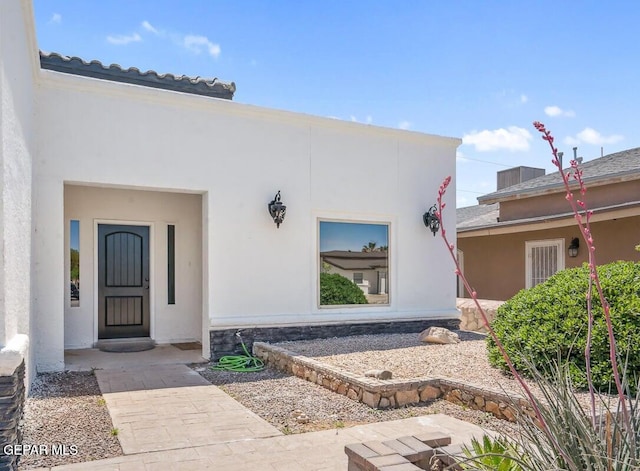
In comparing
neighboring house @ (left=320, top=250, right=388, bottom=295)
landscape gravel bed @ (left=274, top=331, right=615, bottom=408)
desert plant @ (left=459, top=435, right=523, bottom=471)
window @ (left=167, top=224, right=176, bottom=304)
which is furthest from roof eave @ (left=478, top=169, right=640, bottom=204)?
desert plant @ (left=459, top=435, right=523, bottom=471)

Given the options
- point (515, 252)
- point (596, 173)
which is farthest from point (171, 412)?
point (596, 173)

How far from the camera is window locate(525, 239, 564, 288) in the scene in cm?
1251

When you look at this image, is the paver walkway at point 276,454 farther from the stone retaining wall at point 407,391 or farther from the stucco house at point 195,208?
the stucco house at point 195,208

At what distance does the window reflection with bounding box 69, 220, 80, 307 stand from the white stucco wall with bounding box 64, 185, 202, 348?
0.06 m

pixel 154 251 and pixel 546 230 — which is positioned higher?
pixel 546 230

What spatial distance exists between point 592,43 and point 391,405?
9.07 meters

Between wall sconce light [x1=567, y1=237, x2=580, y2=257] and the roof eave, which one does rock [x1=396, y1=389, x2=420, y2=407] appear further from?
wall sconce light [x1=567, y1=237, x2=580, y2=257]

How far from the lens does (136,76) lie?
957cm

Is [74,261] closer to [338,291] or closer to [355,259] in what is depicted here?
[338,291]

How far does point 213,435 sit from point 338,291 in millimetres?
4866

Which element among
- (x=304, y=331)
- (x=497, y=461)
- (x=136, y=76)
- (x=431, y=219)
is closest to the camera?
(x=497, y=461)

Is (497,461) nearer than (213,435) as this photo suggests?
Yes

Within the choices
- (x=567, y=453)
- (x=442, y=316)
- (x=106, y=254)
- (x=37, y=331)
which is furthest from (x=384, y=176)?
(x=567, y=453)

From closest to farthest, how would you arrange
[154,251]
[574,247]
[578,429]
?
[578,429], [154,251], [574,247]
